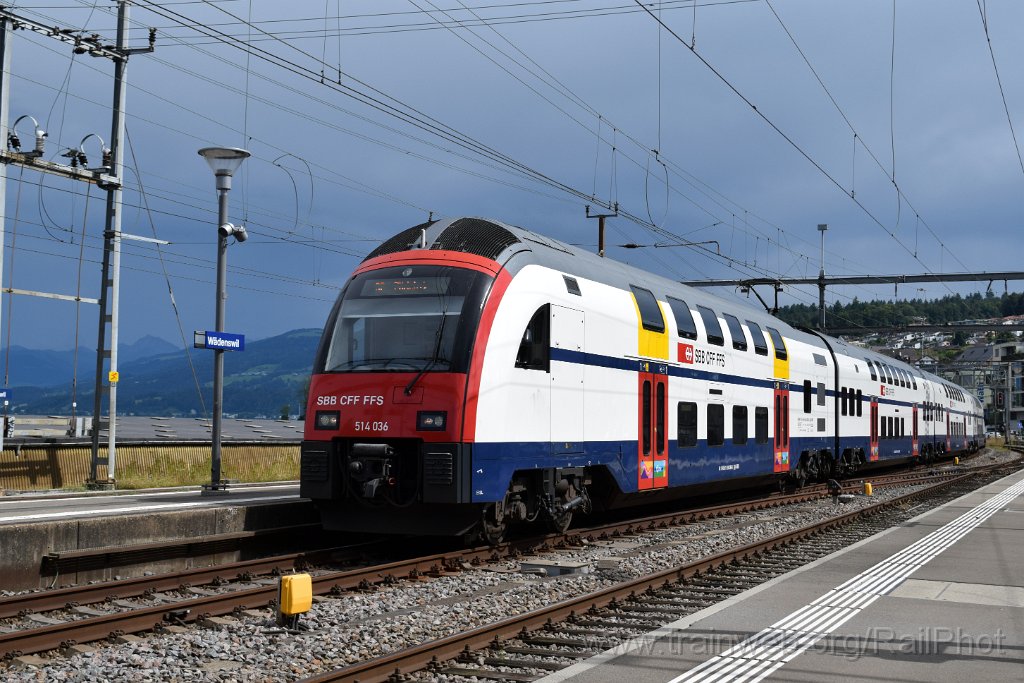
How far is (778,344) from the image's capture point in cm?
2366

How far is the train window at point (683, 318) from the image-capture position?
18.1m

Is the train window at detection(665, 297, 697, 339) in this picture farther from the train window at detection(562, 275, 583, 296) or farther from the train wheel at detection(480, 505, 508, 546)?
the train wheel at detection(480, 505, 508, 546)

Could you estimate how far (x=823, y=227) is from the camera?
2104 inches

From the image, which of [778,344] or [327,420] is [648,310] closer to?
[327,420]

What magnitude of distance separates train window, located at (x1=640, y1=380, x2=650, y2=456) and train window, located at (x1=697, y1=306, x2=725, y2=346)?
10.4 feet

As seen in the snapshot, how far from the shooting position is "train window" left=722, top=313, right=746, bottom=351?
2064 cm

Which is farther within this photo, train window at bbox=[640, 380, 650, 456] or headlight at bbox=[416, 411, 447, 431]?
train window at bbox=[640, 380, 650, 456]

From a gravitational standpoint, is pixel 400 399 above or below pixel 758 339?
below

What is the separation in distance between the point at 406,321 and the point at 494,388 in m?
1.39

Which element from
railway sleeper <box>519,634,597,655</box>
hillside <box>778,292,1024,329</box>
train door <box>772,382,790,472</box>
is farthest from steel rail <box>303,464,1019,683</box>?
hillside <box>778,292,1024,329</box>

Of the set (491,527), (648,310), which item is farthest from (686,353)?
(491,527)

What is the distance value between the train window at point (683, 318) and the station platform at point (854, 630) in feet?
19.6

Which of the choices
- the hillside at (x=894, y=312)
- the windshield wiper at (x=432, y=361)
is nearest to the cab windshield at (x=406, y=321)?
the windshield wiper at (x=432, y=361)

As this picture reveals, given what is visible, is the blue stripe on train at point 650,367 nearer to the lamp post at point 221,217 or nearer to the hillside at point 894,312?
the lamp post at point 221,217
